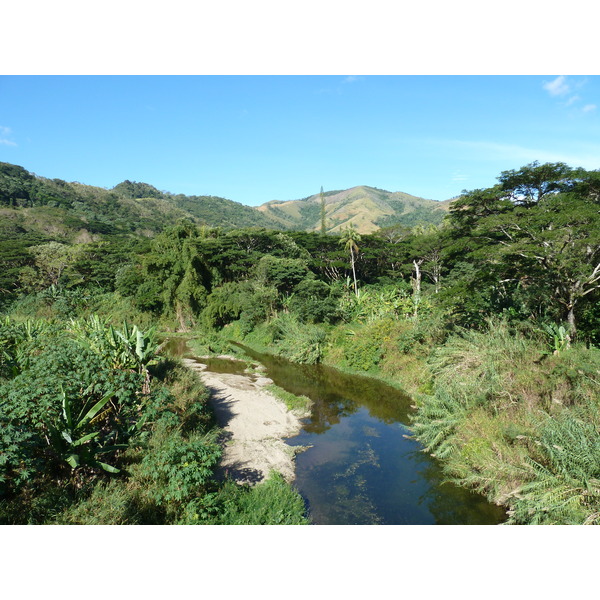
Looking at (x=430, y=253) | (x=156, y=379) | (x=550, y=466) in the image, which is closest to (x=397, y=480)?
(x=550, y=466)

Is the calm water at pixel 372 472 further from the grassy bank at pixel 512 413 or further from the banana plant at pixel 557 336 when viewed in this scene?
the banana plant at pixel 557 336

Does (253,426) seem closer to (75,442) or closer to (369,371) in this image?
(75,442)

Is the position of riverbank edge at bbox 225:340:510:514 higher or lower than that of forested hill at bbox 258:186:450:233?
lower

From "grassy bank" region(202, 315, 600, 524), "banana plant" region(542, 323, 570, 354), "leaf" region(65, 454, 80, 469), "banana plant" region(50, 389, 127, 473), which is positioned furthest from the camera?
"banana plant" region(542, 323, 570, 354)

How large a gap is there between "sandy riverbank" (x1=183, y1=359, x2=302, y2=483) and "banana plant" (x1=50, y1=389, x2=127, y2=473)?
278cm

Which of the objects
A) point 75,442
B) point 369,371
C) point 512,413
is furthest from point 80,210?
point 512,413

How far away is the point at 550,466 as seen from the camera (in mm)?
6035

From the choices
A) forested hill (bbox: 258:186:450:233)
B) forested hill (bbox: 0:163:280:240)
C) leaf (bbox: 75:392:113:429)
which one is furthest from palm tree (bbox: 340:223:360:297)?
forested hill (bbox: 258:186:450:233)

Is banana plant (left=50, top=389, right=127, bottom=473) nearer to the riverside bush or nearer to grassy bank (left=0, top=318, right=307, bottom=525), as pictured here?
grassy bank (left=0, top=318, right=307, bottom=525)

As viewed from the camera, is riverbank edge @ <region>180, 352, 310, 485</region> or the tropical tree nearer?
riverbank edge @ <region>180, 352, 310, 485</region>

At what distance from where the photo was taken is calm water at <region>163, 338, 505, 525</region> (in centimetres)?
668

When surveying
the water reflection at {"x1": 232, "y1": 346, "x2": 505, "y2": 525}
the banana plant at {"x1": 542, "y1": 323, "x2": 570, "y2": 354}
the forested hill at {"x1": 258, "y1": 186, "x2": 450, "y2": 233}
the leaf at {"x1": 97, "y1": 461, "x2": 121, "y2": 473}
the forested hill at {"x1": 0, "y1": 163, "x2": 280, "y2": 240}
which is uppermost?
the forested hill at {"x1": 258, "y1": 186, "x2": 450, "y2": 233}

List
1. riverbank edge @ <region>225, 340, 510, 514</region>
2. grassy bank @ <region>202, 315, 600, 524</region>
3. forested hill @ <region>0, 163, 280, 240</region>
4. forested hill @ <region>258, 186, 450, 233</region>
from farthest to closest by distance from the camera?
forested hill @ <region>258, 186, 450, 233</region>, forested hill @ <region>0, 163, 280, 240</region>, riverbank edge @ <region>225, 340, 510, 514</region>, grassy bank @ <region>202, 315, 600, 524</region>

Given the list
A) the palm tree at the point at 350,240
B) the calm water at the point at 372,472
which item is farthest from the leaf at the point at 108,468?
the palm tree at the point at 350,240
